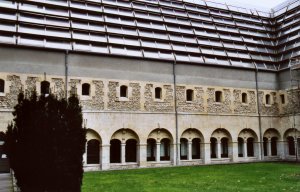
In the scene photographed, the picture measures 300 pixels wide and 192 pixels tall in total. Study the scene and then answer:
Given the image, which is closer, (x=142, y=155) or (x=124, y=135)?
(x=124, y=135)

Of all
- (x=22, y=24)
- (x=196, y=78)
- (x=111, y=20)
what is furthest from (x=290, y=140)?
(x=22, y=24)

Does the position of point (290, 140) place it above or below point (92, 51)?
below

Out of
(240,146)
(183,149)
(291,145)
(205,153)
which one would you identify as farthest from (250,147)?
(183,149)

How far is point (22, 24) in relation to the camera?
89.7ft

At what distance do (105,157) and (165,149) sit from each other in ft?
18.8

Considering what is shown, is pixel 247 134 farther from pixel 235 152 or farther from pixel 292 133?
pixel 292 133

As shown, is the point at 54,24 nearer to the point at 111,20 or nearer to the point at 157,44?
the point at 111,20

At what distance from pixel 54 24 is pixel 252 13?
74.6ft

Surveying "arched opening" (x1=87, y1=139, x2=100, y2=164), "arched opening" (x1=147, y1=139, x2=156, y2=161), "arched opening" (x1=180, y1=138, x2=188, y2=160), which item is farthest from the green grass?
"arched opening" (x1=180, y1=138, x2=188, y2=160)

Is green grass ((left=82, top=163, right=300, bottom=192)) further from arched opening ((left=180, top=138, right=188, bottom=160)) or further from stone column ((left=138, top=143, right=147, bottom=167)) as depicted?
arched opening ((left=180, top=138, right=188, bottom=160))

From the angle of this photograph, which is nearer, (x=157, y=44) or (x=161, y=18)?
(x=157, y=44)

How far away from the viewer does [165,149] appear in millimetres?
30594

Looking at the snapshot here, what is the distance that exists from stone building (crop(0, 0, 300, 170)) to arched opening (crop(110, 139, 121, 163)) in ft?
0.26

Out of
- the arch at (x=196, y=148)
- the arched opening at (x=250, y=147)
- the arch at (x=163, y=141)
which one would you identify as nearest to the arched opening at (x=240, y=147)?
the arched opening at (x=250, y=147)
